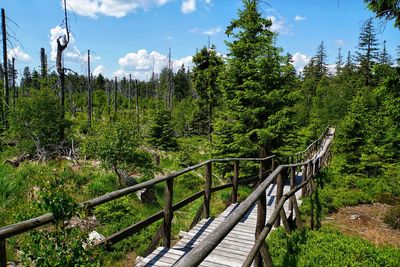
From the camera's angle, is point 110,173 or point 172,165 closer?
point 110,173

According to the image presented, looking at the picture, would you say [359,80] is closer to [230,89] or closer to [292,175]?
[230,89]

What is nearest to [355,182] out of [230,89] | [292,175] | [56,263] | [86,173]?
[230,89]

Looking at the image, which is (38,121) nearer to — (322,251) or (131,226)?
(131,226)

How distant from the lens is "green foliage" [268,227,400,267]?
5512 mm

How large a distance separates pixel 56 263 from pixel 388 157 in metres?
21.1

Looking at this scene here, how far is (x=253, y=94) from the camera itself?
14930mm

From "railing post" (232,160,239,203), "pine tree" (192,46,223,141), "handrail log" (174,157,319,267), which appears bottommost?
"railing post" (232,160,239,203)

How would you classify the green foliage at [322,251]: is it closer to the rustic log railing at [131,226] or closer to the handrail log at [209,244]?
the rustic log railing at [131,226]

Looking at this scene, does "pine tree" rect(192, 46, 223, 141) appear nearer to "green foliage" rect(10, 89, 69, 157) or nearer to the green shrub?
"green foliage" rect(10, 89, 69, 157)

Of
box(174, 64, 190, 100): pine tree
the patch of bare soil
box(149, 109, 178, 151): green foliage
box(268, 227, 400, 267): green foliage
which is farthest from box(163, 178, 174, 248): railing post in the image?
box(174, 64, 190, 100): pine tree

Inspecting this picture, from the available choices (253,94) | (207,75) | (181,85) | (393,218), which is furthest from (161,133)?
(181,85)

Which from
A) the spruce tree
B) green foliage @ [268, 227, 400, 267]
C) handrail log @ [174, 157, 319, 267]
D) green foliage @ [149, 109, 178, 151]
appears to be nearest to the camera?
handrail log @ [174, 157, 319, 267]

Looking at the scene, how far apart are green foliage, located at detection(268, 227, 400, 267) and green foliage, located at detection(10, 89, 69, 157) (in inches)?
497

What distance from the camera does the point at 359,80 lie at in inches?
1727
